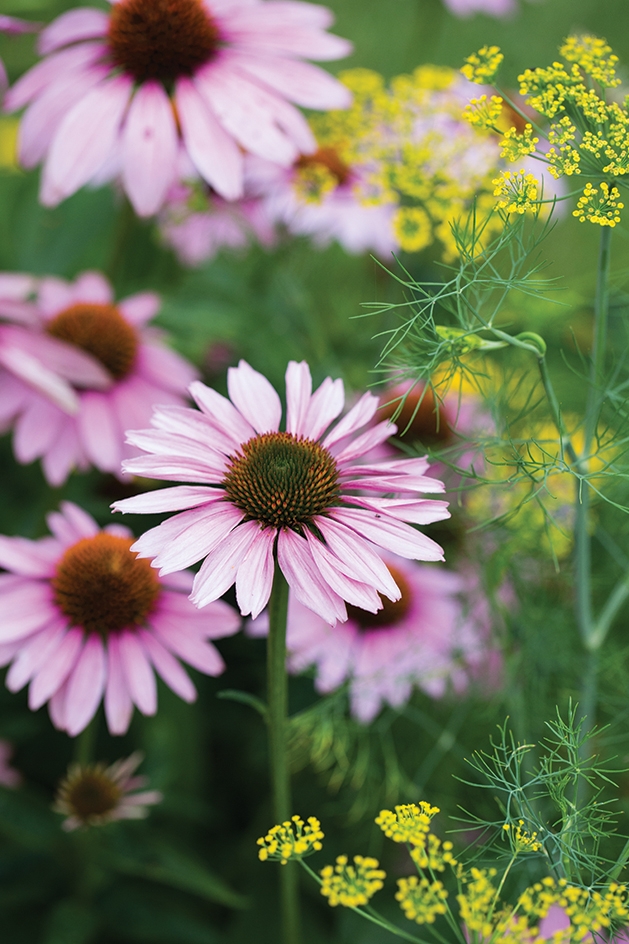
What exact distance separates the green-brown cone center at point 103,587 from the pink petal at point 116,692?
12 millimetres

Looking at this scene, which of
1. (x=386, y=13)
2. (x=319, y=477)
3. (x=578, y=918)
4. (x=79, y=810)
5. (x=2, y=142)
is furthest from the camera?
(x=386, y=13)

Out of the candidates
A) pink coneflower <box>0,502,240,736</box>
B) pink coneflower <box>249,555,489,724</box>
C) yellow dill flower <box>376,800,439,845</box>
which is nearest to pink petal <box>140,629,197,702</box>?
pink coneflower <box>0,502,240,736</box>

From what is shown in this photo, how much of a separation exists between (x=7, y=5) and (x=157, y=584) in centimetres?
82

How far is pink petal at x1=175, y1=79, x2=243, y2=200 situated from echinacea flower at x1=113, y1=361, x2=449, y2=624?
8.7 inches

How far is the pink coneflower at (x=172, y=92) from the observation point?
2.18 feet

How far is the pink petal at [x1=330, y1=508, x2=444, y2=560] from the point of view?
405 millimetres

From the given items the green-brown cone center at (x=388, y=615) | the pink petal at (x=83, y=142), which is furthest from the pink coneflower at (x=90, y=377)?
the green-brown cone center at (x=388, y=615)

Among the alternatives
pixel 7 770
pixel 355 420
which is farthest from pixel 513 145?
pixel 7 770

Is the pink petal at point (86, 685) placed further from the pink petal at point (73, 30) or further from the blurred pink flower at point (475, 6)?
the blurred pink flower at point (475, 6)

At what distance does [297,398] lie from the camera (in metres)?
0.49

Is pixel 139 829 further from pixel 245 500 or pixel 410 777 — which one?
pixel 245 500

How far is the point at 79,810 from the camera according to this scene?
23.3 inches

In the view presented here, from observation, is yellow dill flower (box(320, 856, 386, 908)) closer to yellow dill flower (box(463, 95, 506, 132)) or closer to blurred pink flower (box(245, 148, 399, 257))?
yellow dill flower (box(463, 95, 506, 132))

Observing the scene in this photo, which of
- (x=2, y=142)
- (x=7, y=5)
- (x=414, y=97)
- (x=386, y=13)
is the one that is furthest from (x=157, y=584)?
(x=386, y=13)
